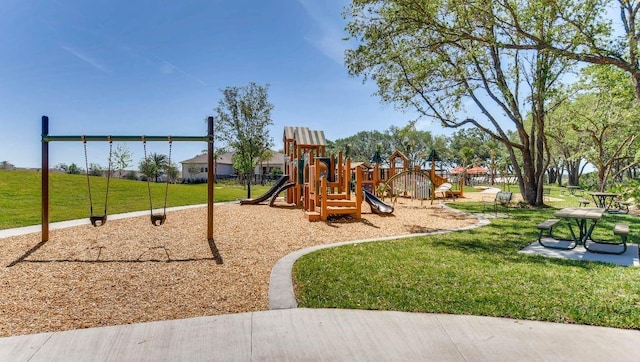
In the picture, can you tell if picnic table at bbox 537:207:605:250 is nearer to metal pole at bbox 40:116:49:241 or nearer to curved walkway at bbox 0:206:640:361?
curved walkway at bbox 0:206:640:361

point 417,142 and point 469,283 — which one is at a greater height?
point 417,142

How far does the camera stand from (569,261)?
6.30 meters

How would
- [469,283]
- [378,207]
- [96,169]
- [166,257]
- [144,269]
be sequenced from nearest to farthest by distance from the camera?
[469,283], [144,269], [166,257], [378,207], [96,169]

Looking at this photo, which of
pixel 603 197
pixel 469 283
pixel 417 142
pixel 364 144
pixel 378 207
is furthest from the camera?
pixel 364 144

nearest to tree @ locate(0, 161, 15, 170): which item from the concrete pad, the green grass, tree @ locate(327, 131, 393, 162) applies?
the green grass

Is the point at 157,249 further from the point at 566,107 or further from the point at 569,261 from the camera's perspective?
the point at 566,107

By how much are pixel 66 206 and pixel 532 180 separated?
21.1m

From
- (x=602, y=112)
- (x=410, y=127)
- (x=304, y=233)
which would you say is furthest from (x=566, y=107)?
(x=304, y=233)

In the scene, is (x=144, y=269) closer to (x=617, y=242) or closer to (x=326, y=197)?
(x=326, y=197)

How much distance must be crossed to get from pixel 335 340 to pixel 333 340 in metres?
0.02

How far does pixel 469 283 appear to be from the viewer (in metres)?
5.00

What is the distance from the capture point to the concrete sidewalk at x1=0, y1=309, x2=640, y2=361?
319 cm

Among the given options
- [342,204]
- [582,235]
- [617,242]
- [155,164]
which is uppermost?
[155,164]

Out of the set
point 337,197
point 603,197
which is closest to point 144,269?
point 337,197
